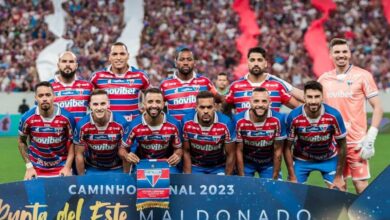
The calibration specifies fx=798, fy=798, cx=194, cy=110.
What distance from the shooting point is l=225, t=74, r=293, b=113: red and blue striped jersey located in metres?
8.20

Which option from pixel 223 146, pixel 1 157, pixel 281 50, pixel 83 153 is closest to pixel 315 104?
pixel 223 146

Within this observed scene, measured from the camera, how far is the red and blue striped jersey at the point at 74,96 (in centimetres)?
852

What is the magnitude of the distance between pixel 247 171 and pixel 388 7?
59.4 ft

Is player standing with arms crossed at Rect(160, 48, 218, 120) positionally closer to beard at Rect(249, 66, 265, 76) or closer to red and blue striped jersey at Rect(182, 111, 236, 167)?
beard at Rect(249, 66, 265, 76)

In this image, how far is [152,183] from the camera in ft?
21.2

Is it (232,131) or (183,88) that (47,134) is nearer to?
(183,88)

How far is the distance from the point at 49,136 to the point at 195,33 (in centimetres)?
1647

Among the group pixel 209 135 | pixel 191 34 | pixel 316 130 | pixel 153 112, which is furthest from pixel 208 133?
pixel 191 34

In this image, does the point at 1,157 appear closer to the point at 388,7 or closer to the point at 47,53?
the point at 47,53

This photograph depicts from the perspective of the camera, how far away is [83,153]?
791cm

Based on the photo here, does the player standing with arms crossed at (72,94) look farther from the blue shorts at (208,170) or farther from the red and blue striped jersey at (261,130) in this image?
the red and blue striped jersey at (261,130)

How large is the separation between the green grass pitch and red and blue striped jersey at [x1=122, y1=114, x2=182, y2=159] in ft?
12.7

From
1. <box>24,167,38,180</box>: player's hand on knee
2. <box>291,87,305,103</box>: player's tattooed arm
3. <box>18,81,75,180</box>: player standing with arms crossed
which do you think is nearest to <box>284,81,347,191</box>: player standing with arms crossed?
<box>291,87,305,103</box>: player's tattooed arm

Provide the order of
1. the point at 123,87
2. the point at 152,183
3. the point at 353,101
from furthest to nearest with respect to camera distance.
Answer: the point at 123,87 < the point at 353,101 < the point at 152,183
